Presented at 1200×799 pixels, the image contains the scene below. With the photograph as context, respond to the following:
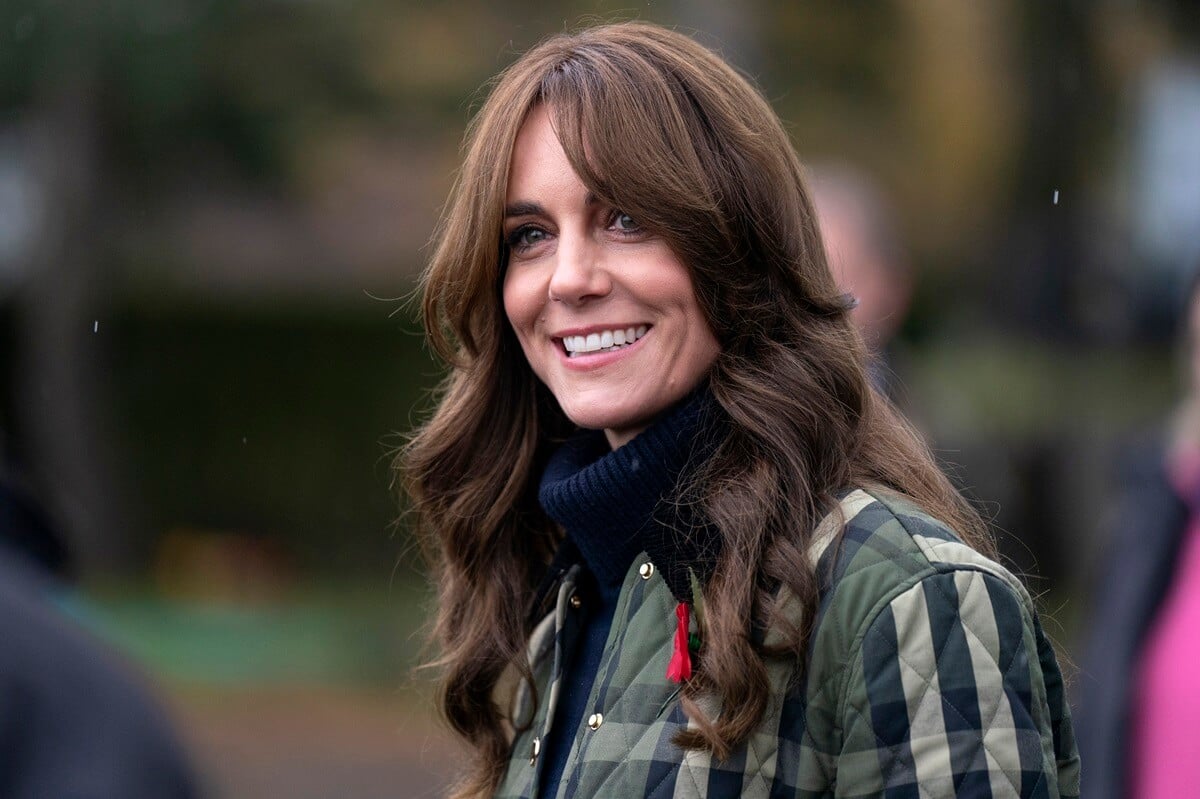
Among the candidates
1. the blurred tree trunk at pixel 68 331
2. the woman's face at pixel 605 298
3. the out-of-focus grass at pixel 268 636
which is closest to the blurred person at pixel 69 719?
the woman's face at pixel 605 298

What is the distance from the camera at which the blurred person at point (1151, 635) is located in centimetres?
389

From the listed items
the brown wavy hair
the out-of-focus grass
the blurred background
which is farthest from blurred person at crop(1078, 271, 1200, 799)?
the out-of-focus grass

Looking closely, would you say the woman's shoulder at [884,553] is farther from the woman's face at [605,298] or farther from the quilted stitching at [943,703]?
the woman's face at [605,298]

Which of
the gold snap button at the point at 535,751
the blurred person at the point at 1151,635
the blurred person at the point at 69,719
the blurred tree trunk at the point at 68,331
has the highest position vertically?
the blurred person at the point at 69,719

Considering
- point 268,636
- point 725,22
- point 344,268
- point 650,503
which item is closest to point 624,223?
point 650,503

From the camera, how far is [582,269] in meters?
2.63

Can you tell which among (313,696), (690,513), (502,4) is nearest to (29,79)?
(502,4)

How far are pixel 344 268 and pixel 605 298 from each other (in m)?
13.7

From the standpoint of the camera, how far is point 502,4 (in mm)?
13281

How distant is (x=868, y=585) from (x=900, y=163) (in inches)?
487

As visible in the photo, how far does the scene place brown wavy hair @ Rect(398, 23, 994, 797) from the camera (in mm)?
2371

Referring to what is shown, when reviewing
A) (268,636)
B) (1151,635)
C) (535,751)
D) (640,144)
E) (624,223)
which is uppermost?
(640,144)

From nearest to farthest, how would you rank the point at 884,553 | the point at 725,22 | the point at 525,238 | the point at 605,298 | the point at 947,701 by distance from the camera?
the point at 947,701, the point at 884,553, the point at 605,298, the point at 525,238, the point at 725,22

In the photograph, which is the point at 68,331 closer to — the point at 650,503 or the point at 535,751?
the point at 535,751
